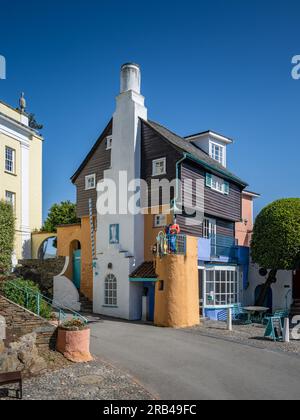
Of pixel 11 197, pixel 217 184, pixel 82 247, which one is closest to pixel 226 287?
pixel 217 184

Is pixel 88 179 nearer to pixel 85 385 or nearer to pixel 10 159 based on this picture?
pixel 10 159

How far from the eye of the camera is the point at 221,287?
951 inches

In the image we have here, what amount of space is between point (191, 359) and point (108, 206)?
40.6 feet

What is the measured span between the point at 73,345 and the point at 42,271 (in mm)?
13886

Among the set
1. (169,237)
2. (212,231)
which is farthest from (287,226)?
(169,237)

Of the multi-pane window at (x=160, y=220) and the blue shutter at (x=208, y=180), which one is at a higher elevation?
the blue shutter at (x=208, y=180)

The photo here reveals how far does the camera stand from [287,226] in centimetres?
2277

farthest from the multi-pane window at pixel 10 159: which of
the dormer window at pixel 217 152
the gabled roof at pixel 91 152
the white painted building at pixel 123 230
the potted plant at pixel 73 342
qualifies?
the potted plant at pixel 73 342

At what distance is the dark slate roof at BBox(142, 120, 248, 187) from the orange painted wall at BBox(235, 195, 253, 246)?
348cm

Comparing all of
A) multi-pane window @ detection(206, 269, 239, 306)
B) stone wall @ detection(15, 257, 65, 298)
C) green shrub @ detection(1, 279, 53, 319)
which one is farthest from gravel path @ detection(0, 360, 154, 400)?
stone wall @ detection(15, 257, 65, 298)

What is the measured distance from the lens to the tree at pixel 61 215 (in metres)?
31.1

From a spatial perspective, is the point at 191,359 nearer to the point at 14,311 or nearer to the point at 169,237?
the point at 14,311

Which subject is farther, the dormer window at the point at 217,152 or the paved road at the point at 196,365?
the dormer window at the point at 217,152

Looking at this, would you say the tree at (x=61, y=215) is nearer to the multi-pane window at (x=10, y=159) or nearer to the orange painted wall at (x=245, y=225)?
the multi-pane window at (x=10, y=159)
